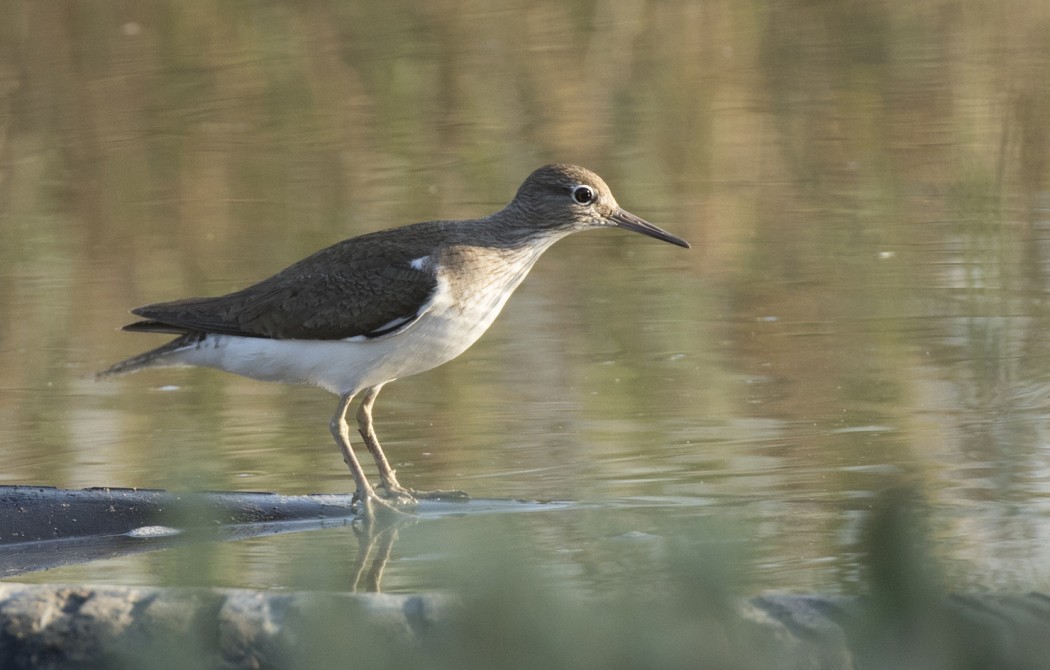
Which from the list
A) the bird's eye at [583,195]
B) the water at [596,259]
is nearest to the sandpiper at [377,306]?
the bird's eye at [583,195]

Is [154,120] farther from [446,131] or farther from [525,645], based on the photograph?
[525,645]

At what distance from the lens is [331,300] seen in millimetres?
5855

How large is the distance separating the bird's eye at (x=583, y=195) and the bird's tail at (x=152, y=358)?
4.68ft

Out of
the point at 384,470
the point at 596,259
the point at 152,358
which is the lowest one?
the point at 596,259

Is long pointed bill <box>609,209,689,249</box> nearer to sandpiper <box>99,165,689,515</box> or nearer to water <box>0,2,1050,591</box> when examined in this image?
sandpiper <box>99,165,689,515</box>

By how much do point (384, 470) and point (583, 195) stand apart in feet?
4.38

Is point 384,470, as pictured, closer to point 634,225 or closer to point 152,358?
point 152,358

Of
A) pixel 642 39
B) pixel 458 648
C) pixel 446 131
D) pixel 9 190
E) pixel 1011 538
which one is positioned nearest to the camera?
pixel 458 648

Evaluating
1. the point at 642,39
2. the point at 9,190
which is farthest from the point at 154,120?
the point at 642,39

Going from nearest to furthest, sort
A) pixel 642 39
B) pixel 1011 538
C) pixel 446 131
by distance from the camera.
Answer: pixel 1011 538
pixel 446 131
pixel 642 39

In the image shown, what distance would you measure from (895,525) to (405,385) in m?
5.68

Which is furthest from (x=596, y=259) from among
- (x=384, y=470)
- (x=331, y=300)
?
(x=384, y=470)

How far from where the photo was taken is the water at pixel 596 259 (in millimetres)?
4414

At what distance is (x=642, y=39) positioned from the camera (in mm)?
14266
